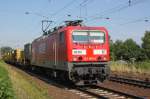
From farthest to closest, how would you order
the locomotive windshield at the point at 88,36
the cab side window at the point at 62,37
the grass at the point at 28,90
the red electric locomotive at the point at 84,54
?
1. the cab side window at the point at 62,37
2. the locomotive windshield at the point at 88,36
3. the red electric locomotive at the point at 84,54
4. the grass at the point at 28,90

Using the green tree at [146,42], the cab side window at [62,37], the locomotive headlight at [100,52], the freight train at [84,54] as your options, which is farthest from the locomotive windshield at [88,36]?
the green tree at [146,42]

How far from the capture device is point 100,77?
2089 centimetres

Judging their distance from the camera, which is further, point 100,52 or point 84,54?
point 100,52

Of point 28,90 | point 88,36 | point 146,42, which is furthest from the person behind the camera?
point 146,42

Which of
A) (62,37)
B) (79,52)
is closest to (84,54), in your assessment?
(79,52)

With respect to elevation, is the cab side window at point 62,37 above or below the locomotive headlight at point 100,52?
above

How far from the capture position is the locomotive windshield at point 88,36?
20.8m

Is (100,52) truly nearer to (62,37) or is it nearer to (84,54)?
(84,54)

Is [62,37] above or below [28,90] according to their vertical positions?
above

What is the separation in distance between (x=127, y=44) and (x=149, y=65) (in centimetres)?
9116

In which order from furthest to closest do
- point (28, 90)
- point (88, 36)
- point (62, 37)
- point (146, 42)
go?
point (146, 42) < point (62, 37) < point (88, 36) < point (28, 90)

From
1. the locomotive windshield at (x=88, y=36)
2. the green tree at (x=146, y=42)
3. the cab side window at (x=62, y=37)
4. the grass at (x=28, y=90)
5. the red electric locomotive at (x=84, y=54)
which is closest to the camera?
the grass at (x=28, y=90)

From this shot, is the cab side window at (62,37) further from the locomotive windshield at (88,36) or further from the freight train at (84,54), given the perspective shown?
the locomotive windshield at (88,36)

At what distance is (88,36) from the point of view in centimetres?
2109
